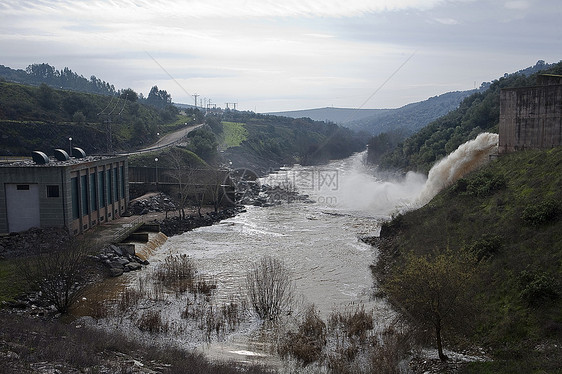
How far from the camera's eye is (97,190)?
3662 centimetres

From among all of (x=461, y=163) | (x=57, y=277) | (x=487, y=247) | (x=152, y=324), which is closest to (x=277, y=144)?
(x=461, y=163)

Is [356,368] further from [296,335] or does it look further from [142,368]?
[142,368]

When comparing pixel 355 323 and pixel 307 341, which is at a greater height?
pixel 355 323

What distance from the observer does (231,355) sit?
17.1 meters

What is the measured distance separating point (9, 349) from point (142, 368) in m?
3.75

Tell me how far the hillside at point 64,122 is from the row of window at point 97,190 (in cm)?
1984

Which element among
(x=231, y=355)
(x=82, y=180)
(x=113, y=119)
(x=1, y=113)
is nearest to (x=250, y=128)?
(x=113, y=119)

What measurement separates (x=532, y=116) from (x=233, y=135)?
263 feet

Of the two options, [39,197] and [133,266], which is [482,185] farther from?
[39,197]

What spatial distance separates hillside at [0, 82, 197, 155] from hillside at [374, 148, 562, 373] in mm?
45152

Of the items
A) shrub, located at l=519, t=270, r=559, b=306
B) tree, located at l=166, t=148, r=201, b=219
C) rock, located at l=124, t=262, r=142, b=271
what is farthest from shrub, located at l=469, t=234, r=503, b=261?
tree, located at l=166, t=148, r=201, b=219

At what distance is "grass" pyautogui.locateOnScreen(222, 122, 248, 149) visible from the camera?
Result: 3878 inches

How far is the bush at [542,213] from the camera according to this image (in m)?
21.4

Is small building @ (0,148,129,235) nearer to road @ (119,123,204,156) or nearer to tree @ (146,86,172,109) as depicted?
road @ (119,123,204,156)
